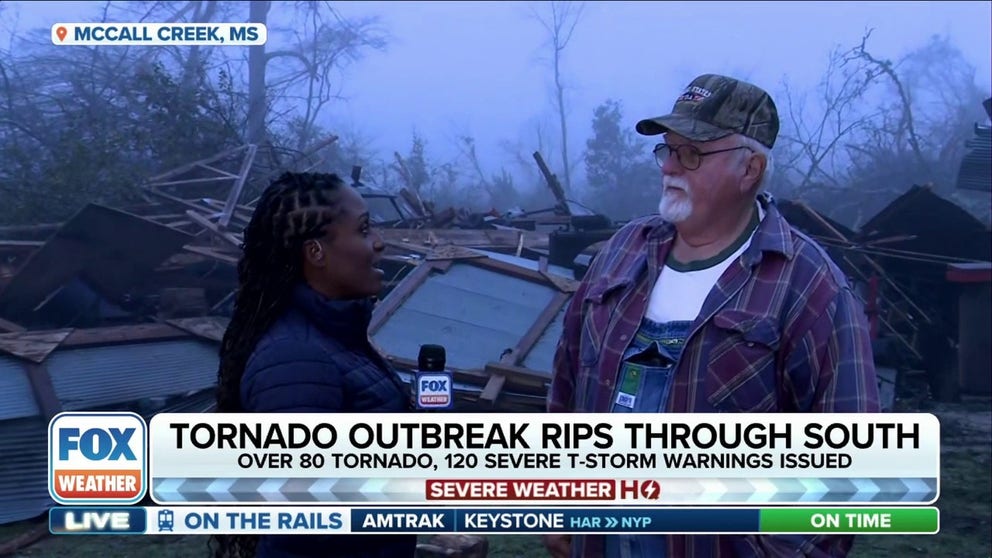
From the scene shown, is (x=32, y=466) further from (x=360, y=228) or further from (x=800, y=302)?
(x=800, y=302)

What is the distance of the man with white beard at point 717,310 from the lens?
1927mm

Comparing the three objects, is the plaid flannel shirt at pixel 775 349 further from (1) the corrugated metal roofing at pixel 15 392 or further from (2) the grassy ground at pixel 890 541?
(1) the corrugated metal roofing at pixel 15 392

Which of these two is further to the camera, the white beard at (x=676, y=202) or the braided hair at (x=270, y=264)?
the white beard at (x=676, y=202)

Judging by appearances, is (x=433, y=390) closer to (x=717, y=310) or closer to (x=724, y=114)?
(x=717, y=310)

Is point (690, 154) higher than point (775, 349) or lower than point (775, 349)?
higher

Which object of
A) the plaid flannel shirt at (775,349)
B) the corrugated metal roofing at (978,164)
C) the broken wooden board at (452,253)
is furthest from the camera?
the corrugated metal roofing at (978,164)

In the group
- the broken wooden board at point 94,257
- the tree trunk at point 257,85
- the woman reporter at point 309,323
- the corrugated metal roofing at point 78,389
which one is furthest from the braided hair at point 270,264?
the broken wooden board at point 94,257

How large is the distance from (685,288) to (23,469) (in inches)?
111

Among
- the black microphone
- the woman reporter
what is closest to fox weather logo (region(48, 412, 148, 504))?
the woman reporter

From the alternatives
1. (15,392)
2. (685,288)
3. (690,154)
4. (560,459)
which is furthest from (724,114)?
(15,392)

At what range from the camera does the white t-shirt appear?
6.70 ft

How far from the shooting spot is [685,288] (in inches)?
81.5

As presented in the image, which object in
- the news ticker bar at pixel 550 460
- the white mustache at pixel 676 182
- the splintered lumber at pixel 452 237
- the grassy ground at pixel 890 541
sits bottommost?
the grassy ground at pixel 890 541

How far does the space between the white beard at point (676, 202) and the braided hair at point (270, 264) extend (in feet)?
2.02
